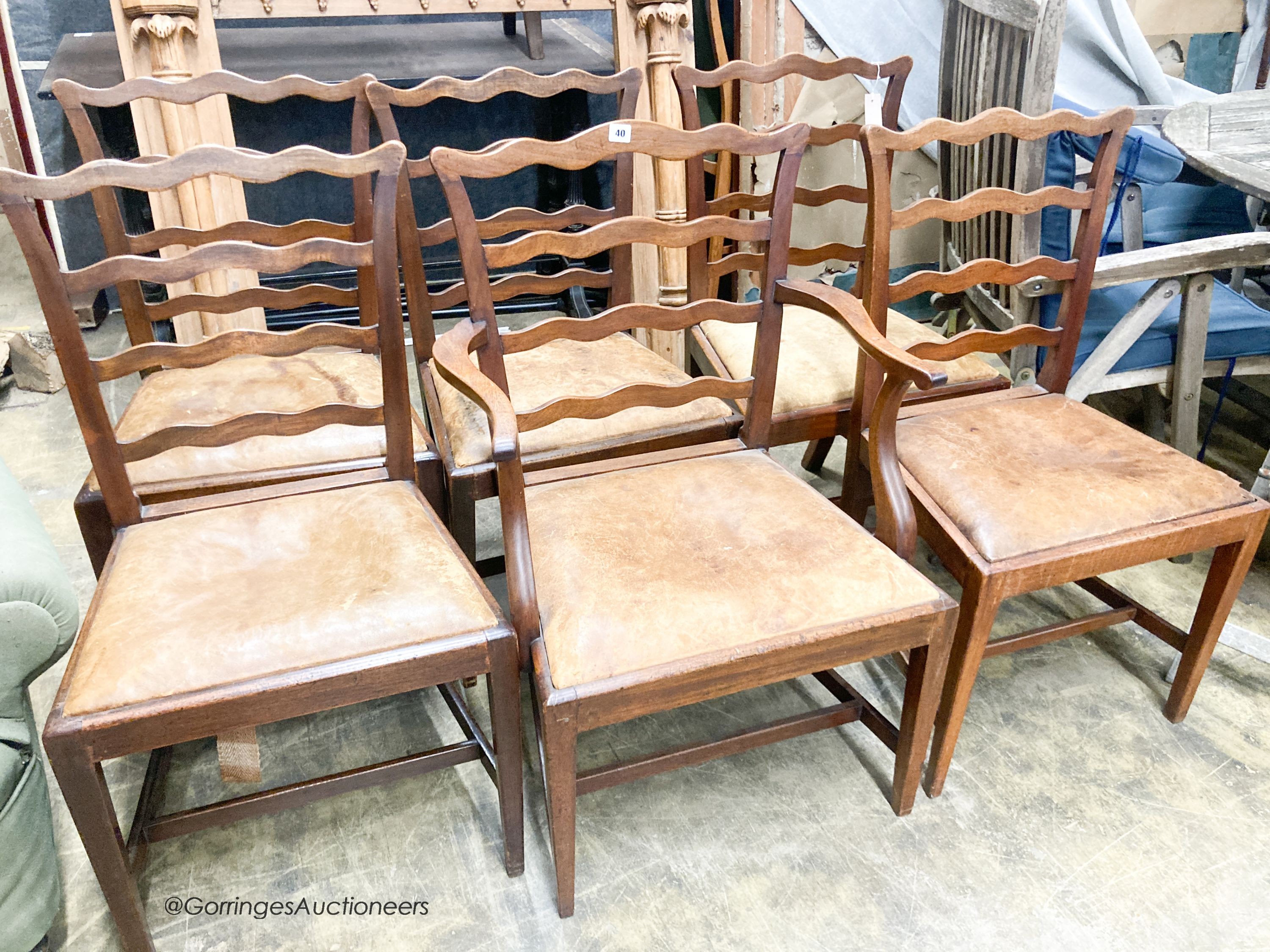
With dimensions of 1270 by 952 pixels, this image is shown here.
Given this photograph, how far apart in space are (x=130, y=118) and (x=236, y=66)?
0.62 meters

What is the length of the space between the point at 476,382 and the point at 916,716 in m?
0.82

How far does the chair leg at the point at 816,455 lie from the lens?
94.0 inches

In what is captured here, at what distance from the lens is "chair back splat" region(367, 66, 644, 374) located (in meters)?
1.61

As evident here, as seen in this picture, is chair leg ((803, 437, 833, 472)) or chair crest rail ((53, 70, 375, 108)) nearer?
chair crest rail ((53, 70, 375, 108))

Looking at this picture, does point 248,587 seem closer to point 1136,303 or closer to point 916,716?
point 916,716

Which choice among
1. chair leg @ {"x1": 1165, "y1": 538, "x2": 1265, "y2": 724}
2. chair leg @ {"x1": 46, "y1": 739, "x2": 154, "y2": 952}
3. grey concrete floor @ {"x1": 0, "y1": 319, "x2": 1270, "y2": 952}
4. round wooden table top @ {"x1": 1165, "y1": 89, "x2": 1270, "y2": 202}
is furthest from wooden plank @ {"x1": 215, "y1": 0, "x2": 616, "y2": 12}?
chair leg @ {"x1": 1165, "y1": 538, "x2": 1265, "y2": 724}

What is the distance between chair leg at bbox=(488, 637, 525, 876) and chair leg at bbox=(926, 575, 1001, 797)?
673mm

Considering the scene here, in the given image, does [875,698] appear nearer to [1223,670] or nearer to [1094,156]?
[1223,670]

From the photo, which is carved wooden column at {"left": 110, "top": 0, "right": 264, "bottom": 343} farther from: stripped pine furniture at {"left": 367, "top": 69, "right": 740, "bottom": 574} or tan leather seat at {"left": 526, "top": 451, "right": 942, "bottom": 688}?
tan leather seat at {"left": 526, "top": 451, "right": 942, "bottom": 688}

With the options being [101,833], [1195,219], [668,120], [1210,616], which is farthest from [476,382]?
[1195,219]

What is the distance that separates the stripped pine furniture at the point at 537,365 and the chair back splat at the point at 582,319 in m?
0.16

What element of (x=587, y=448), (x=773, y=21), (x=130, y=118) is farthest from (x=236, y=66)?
(x=587, y=448)

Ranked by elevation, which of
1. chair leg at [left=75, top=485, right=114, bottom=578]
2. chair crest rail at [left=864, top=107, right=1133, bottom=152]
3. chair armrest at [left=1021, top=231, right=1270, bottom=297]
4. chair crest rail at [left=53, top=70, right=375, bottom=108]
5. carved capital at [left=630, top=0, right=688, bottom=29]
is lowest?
chair leg at [left=75, top=485, right=114, bottom=578]

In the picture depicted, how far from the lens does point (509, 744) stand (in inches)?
48.9
